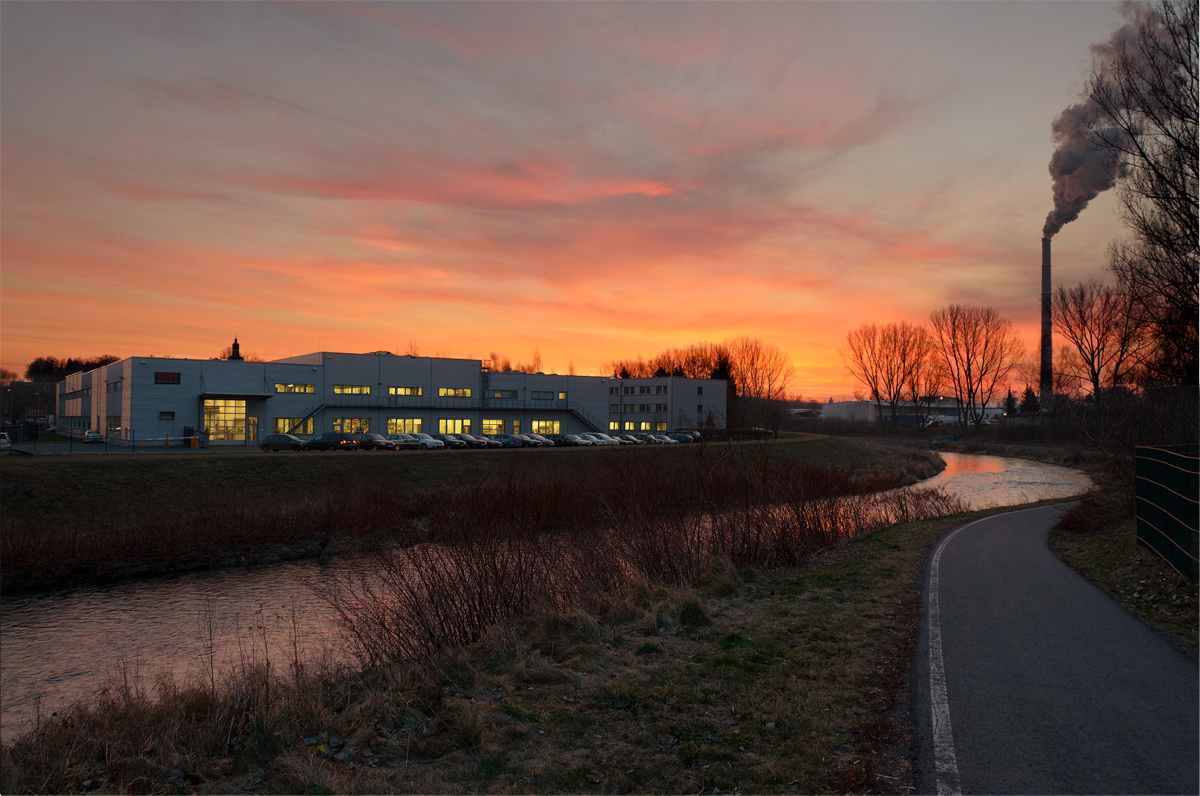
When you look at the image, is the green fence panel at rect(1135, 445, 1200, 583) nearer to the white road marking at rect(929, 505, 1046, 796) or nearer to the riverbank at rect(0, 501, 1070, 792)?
the white road marking at rect(929, 505, 1046, 796)

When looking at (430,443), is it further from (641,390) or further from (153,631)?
(641,390)

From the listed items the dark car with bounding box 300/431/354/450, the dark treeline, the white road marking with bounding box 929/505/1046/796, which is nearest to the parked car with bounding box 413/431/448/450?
the dark car with bounding box 300/431/354/450

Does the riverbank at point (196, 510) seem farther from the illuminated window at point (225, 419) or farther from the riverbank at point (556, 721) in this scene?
the illuminated window at point (225, 419)

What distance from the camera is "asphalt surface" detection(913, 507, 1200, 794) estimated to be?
5441mm

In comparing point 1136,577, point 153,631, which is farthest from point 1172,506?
point 153,631

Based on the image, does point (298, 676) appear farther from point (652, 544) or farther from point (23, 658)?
point (23, 658)

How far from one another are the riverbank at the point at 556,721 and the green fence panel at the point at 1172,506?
4.66 meters

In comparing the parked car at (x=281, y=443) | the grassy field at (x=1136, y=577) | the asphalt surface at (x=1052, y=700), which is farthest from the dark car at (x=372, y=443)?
the asphalt surface at (x=1052, y=700)

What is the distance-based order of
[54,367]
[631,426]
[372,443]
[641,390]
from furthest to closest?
[54,367] < [641,390] < [631,426] < [372,443]

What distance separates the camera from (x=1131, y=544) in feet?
51.6

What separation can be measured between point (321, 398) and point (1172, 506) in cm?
6746

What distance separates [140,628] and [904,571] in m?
18.4

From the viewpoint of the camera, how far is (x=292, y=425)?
66.1 metres

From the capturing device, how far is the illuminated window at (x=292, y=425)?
6550 centimetres
